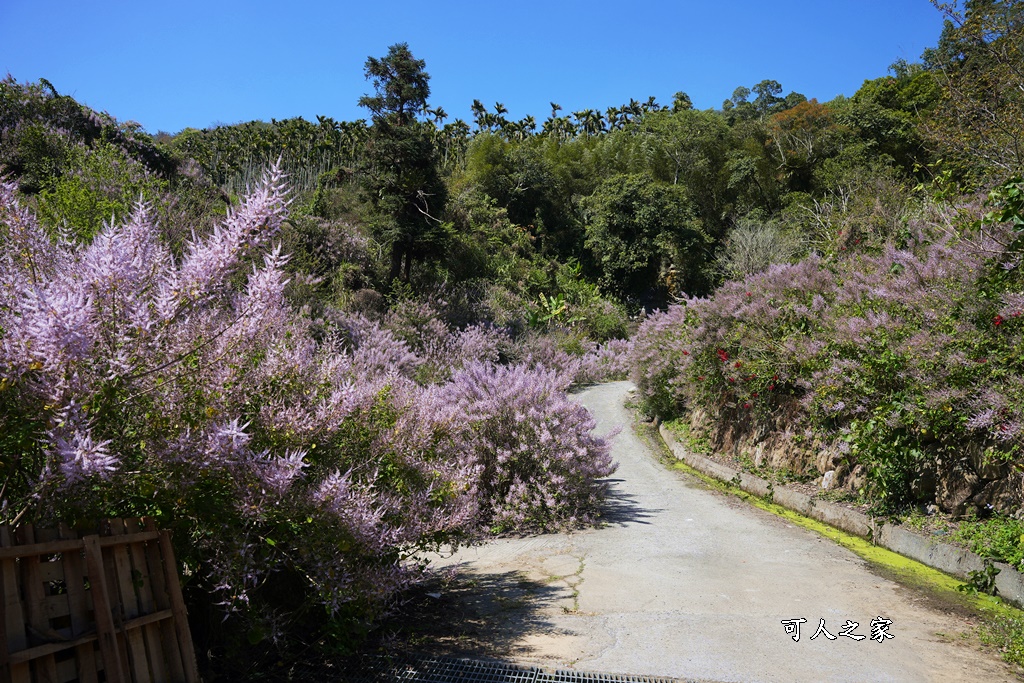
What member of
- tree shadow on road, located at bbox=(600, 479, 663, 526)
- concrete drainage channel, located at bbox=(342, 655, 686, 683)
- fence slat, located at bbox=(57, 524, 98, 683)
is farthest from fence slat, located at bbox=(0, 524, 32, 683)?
tree shadow on road, located at bbox=(600, 479, 663, 526)

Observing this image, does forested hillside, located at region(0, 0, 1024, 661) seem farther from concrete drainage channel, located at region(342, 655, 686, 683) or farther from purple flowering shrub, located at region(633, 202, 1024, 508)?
concrete drainage channel, located at region(342, 655, 686, 683)

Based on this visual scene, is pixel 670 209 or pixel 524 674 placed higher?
pixel 670 209

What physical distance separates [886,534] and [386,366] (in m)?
5.57

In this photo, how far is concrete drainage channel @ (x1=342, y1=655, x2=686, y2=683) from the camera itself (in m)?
3.41

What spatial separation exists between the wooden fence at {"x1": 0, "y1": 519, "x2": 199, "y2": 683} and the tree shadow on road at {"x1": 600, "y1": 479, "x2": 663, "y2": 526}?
4888mm

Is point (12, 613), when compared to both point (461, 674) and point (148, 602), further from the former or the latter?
point (461, 674)

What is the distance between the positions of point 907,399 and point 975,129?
698cm

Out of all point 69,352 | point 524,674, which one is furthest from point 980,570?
point 69,352

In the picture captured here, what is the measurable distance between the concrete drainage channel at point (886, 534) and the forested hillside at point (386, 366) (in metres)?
0.29

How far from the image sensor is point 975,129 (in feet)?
35.4

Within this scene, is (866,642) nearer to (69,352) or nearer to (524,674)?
(524,674)

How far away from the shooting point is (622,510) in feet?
24.8

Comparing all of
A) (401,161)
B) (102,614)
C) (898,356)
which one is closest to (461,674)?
(102,614)

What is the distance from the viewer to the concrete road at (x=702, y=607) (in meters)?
3.74
